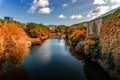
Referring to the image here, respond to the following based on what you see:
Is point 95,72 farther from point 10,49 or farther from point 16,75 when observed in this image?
point 10,49

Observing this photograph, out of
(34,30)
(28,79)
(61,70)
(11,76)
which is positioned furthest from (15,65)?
(34,30)

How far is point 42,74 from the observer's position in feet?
79.7

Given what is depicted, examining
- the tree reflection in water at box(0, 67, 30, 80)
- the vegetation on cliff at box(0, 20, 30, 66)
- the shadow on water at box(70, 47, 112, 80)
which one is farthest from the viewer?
the vegetation on cliff at box(0, 20, 30, 66)

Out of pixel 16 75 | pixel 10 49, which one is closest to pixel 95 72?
pixel 16 75

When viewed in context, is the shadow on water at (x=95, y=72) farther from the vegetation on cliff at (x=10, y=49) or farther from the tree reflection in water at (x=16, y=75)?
the vegetation on cliff at (x=10, y=49)

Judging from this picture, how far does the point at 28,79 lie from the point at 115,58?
11921 millimetres

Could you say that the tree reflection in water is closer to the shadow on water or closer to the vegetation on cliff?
the vegetation on cliff

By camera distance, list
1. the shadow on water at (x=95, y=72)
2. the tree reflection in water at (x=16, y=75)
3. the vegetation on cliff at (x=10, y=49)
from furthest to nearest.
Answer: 1. the vegetation on cliff at (x=10, y=49)
2. the shadow on water at (x=95, y=72)
3. the tree reflection in water at (x=16, y=75)

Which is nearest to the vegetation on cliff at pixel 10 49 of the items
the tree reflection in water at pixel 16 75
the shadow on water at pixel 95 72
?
the tree reflection in water at pixel 16 75

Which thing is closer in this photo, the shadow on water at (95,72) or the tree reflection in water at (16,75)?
the tree reflection in water at (16,75)

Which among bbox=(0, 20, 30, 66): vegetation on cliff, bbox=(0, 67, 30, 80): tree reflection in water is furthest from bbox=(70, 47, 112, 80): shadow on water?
bbox=(0, 20, 30, 66): vegetation on cliff

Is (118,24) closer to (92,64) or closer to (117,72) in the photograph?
(117,72)

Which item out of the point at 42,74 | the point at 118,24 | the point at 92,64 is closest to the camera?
the point at 118,24

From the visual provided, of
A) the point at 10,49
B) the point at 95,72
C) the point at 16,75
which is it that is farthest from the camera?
the point at 95,72
